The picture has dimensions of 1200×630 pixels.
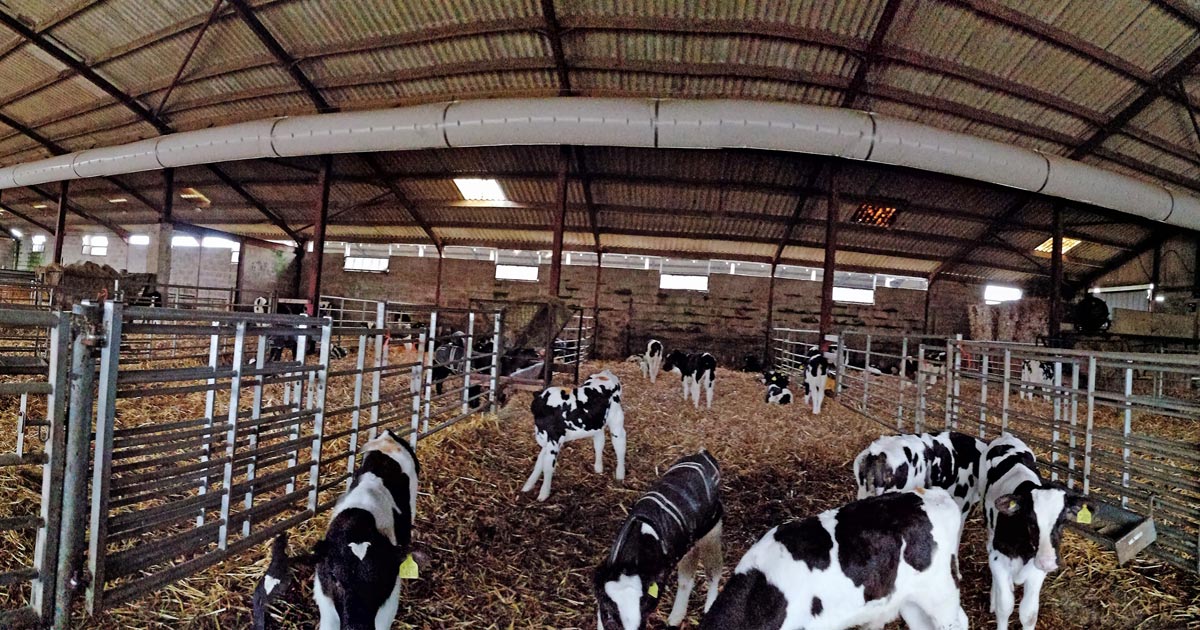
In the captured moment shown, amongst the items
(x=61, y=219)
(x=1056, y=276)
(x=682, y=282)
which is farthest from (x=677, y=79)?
(x=61, y=219)

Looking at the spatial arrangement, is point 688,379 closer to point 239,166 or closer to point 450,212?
point 450,212

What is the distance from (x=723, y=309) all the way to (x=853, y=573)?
49.2 feet

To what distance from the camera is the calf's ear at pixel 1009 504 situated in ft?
9.68

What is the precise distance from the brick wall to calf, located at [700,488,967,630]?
1421 cm

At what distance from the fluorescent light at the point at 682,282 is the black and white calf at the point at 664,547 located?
13783 millimetres

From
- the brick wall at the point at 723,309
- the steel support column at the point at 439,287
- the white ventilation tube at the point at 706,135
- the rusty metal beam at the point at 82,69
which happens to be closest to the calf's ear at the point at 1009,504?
the white ventilation tube at the point at 706,135

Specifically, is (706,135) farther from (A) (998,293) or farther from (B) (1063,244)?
(A) (998,293)

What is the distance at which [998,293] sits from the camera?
17172mm

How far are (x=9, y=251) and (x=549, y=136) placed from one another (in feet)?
117

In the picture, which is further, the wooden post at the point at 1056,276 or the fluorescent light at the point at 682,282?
the fluorescent light at the point at 682,282

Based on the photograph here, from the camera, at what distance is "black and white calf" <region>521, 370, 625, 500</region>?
481cm

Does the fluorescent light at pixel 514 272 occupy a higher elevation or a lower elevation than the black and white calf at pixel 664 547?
higher

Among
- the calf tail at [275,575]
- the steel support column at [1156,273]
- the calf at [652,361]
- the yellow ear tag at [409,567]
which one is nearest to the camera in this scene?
the calf tail at [275,575]

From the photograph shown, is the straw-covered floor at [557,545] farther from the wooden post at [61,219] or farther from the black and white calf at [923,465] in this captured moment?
the wooden post at [61,219]
